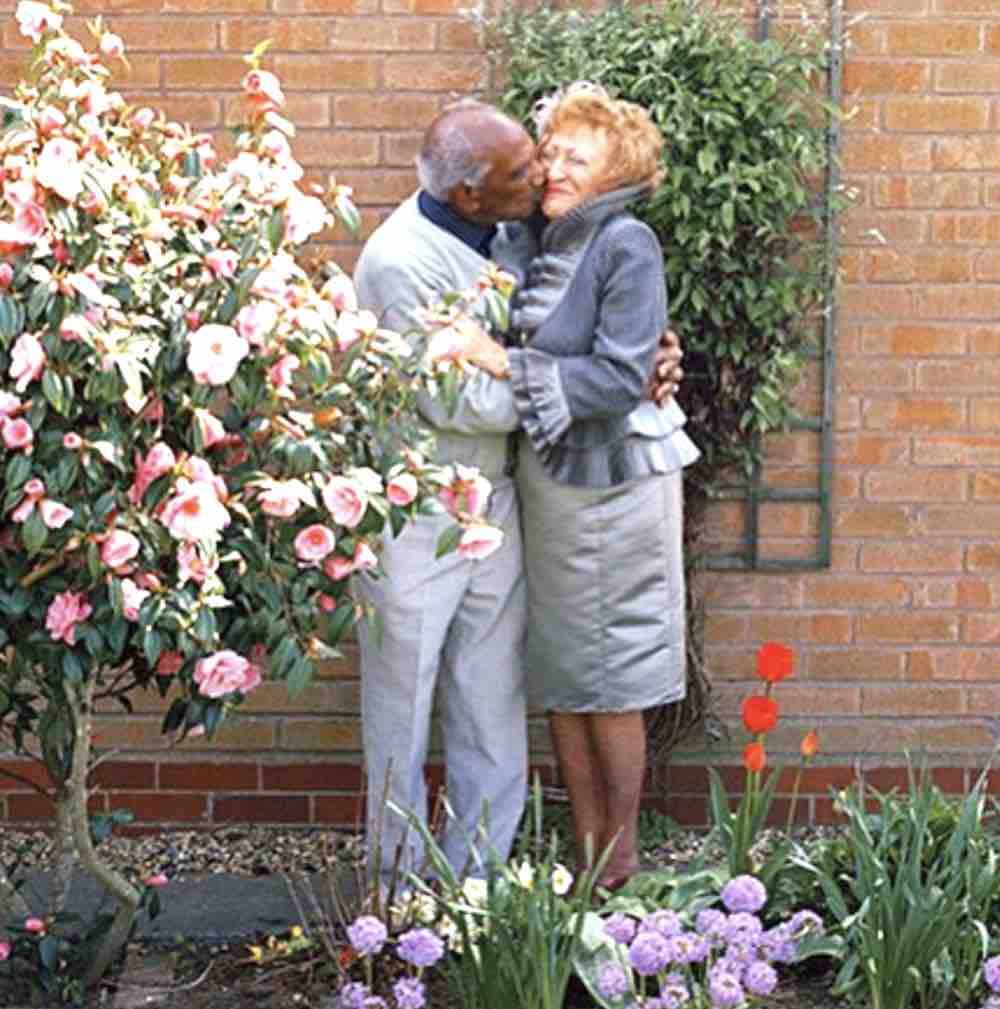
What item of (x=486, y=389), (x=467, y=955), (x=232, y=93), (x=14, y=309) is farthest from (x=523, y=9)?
(x=467, y=955)

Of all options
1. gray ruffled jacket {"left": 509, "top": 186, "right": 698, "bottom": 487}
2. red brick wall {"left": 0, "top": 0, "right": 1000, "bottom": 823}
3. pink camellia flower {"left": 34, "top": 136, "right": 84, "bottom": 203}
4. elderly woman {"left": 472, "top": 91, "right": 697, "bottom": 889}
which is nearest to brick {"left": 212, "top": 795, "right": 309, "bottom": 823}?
red brick wall {"left": 0, "top": 0, "right": 1000, "bottom": 823}

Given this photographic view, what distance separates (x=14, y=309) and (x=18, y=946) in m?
1.34

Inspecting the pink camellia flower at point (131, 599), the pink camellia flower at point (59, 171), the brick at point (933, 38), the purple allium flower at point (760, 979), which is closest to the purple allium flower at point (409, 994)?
the purple allium flower at point (760, 979)

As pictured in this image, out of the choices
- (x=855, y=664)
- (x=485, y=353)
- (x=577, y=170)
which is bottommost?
(x=855, y=664)

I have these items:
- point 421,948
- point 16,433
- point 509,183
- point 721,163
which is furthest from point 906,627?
point 16,433

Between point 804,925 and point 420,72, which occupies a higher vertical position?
point 420,72

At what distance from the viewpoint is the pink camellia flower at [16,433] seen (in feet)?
11.7

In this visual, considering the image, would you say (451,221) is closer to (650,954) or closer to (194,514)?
(194,514)

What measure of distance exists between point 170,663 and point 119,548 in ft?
1.22

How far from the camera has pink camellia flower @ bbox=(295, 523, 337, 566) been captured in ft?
12.3

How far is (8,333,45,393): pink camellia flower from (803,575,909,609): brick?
7.87 ft

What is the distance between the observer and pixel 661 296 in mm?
4613

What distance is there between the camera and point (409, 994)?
3.77 meters

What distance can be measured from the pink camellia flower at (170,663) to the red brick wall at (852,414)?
4.84ft
